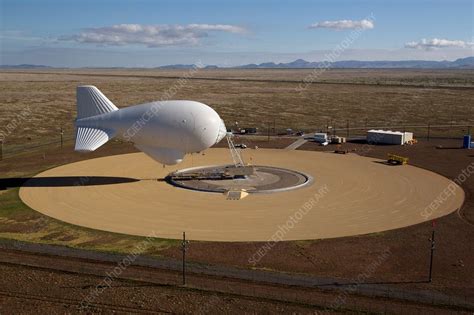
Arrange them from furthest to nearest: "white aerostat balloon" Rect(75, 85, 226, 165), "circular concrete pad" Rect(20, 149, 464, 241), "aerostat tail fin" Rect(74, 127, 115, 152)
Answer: "white aerostat balloon" Rect(75, 85, 226, 165)
"aerostat tail fin" Rect(74, 127, 115, 152)
"circular concrete pad" Rect(20, 149, 464, 241)

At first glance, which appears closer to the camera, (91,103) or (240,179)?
(91,103)

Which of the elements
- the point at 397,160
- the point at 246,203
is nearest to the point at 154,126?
the point at 246,203

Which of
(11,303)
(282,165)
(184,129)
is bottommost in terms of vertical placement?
(11,303)

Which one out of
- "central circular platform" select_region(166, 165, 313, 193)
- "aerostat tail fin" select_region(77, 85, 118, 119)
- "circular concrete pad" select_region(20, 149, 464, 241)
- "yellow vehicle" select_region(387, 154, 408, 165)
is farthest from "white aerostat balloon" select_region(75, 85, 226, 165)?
"yellow vehicle" select_region(387, 154, 408, 165)

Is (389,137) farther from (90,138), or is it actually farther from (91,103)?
(90,138)

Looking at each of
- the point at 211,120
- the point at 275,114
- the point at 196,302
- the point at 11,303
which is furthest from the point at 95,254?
the point at 275,114

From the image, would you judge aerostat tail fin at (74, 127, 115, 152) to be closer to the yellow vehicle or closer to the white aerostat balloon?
the white aerostat balloon

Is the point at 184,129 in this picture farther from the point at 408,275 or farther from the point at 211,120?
the point at 408,275
